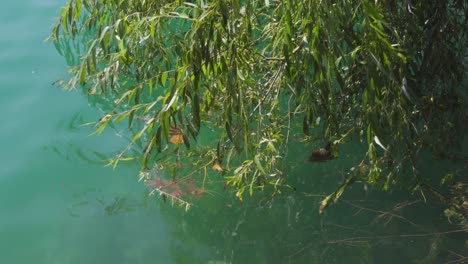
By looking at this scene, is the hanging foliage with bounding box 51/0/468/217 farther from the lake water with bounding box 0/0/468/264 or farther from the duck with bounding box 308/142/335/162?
the lake water with bounding box 0/0/468/264

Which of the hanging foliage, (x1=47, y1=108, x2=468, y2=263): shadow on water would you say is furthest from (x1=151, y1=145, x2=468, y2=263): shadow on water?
the hanging foliage

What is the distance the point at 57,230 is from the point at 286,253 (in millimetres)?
1049

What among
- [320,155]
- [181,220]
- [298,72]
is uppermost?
[298,72]

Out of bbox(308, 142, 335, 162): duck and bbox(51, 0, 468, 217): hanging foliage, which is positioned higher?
bbox(51, 0, 468, 217): hanging foliage

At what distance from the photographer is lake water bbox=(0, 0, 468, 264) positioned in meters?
2.75

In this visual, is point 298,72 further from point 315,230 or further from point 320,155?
point 320,155

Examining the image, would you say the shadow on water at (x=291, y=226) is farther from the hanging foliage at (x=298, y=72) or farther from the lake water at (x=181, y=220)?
the hanging foliage at (x=298, y=72)

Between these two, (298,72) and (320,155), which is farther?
(320,155)

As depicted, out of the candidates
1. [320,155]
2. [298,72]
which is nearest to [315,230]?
[320,155]

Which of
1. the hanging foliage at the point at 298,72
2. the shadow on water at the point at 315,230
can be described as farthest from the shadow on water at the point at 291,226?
the hanging foliage at the point at 298,72

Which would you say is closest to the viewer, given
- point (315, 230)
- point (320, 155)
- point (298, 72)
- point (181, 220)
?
point (298, 72)

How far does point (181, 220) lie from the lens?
9.75 feet

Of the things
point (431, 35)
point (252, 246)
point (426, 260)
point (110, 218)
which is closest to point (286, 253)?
point (252, 246)

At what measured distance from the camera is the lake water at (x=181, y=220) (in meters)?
2.75
